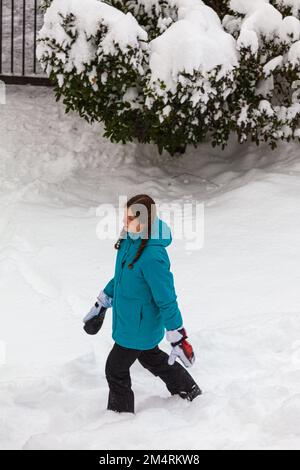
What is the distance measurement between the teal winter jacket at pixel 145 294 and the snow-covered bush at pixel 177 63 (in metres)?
3.27

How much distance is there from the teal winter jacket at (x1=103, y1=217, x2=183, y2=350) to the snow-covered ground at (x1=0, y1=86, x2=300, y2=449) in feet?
1.55

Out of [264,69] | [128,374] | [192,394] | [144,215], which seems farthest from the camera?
[264,69]

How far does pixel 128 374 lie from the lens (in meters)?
4.50

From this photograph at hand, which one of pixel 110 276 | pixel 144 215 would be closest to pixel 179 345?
pixel 144 215

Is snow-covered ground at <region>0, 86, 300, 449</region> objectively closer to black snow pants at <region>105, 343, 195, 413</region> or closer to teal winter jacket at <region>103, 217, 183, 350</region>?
black snow pants at <region>105, 343, 195, 413</region>

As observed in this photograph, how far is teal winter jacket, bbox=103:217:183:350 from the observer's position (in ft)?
13.9

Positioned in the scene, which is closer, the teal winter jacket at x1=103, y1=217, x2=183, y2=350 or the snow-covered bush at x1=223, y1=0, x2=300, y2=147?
the teal winter jacket at x1=103, y1=217, x2=183, y2=350

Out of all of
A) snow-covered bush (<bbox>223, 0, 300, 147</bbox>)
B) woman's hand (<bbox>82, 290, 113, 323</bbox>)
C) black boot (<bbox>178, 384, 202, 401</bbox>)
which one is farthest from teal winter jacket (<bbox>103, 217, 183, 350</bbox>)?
snow-covered bush (<bbox>223, 0, 300, 147</bbox>)

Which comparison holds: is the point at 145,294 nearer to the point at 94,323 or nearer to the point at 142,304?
the point at 142,304

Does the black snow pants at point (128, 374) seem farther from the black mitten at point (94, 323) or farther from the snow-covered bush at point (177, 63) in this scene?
the snow-covered bush at point (177, 63)

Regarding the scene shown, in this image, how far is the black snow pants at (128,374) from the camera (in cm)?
443

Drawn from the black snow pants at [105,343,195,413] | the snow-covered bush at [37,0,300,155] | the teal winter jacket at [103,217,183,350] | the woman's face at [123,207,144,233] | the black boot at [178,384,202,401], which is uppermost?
the snow-covered bush at [37,0,300,155]

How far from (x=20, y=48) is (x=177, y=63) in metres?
4.49
